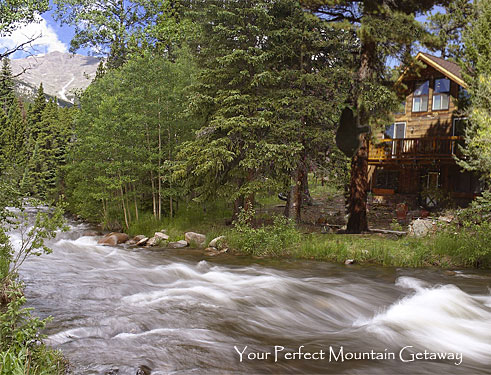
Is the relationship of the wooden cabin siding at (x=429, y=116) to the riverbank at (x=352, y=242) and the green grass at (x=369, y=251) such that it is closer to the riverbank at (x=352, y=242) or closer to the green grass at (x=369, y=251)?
the riverbank at (x=352, y=242)

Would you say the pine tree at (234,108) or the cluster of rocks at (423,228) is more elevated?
the pine tree at (234,108)

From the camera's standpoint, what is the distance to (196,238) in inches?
658

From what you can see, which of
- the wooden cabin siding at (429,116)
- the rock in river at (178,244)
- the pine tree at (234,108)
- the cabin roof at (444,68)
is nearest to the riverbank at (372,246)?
the rock in river at (178,244)

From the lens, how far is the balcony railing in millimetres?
22188

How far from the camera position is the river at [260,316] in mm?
5562

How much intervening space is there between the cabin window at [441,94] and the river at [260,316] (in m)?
15.6

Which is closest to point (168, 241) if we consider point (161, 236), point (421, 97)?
point (161, 236)

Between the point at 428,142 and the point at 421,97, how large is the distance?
3887 millimetres

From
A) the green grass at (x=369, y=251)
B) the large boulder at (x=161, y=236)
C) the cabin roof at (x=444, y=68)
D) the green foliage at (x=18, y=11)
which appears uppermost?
the cabin roof at (x=444, y=68)

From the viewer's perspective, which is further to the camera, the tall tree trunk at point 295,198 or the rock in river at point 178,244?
the tall tree trunk at point 295,198

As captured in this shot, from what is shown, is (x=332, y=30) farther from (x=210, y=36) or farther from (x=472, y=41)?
(x=472, y=41)

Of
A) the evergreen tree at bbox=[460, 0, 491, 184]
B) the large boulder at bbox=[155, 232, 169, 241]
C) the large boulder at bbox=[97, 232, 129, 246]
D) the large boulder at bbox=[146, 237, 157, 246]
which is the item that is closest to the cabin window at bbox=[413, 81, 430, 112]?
the evergreen tree at bbox=[460, 0, 491, 184]

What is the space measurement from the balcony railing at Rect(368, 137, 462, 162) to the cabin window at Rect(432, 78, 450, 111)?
2666mm

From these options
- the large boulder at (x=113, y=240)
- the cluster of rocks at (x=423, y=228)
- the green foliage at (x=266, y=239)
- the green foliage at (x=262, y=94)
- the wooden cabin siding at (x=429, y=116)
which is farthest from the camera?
the wooden cabin siding at (x=429, y=116)
